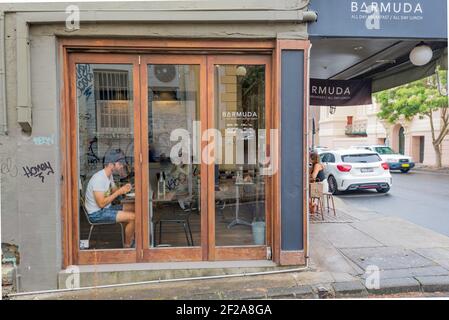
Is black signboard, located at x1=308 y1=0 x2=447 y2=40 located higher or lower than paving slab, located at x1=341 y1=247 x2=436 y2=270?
higher

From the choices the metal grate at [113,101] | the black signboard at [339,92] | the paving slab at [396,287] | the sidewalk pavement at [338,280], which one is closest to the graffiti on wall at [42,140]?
the metal grate at [113,101]

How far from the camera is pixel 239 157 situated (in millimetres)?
5414

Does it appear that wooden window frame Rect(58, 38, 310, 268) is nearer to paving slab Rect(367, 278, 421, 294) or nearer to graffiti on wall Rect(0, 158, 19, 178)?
graffiti on wall Rect(0, 158, 19, 178)

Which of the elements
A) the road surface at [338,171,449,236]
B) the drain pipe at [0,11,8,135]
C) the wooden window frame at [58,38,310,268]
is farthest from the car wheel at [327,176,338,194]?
the drain pipe at [0,11,8,135]

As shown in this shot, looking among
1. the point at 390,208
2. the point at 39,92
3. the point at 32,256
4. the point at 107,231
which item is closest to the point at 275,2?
the point at 39,92

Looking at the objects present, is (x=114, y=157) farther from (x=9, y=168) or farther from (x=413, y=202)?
(x=413, y=202)

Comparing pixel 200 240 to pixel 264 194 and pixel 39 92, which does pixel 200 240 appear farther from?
pixel 39 92

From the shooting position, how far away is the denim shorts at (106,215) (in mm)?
5098

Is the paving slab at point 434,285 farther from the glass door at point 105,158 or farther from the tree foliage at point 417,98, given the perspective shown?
the tree foliage at point 417,98

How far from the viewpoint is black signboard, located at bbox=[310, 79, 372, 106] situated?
8641mm

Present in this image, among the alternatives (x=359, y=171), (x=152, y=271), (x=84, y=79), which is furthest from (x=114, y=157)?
(x=359, y=171)

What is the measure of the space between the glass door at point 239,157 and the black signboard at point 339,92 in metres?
3.76

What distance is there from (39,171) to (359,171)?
32.9 ft

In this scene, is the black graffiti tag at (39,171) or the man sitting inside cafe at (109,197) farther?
the man sitting inside cafe at (109,197)
